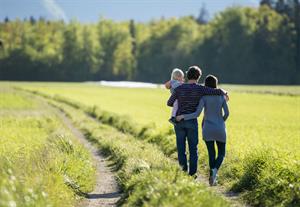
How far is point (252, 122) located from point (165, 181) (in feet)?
71.6

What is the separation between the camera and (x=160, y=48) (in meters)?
143

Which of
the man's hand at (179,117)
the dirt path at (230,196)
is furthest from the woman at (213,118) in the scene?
the dirt path at (230,196)

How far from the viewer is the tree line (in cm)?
11162

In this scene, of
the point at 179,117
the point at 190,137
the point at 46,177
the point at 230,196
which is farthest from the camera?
the point at 190,137

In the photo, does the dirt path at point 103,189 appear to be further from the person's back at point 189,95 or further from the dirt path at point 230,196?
the person's back at point 189,95

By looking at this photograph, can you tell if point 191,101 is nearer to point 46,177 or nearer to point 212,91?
point 212,91

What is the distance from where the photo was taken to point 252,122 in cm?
3042

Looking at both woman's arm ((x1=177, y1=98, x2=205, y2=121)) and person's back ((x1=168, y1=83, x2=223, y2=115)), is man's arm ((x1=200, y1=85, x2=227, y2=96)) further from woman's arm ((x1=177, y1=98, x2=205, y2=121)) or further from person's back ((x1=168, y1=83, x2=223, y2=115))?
woman's arm ((x1=177, y1=98, x2=205, y2=121))

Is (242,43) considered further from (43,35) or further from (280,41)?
(43,35)

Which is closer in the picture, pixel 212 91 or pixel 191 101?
pixel 212 91

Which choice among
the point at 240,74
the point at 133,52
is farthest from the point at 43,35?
the point at 240,74

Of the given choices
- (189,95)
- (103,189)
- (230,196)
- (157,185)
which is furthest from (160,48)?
(157,185)

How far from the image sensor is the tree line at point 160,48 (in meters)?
112

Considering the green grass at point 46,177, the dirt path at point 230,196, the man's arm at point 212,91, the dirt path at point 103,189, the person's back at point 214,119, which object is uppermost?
the man's arm at point 212,91
